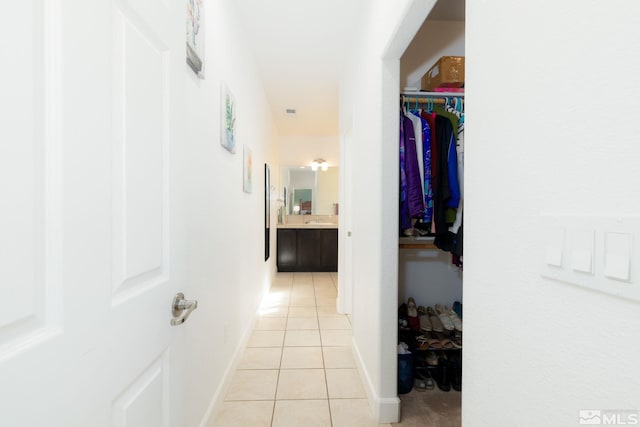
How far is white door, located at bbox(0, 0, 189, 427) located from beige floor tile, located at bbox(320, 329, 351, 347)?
6.56 feet

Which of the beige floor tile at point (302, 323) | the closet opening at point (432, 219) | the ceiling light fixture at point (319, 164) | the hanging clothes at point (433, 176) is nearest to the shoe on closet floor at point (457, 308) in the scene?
the closet opening at point (432, 219)

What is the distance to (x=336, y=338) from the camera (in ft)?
8.94

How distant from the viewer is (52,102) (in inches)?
17.6

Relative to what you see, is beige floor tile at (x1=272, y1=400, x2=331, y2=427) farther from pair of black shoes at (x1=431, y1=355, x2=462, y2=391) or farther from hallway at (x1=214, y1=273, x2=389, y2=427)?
pair of black shoes at (x1=431, y1=355, x2=462, y2=391)

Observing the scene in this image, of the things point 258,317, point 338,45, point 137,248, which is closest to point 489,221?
point 137,248

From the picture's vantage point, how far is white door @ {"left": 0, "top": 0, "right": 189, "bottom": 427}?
40 cm

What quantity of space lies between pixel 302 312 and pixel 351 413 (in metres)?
1.69

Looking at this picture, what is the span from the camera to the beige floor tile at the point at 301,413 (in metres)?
1.65

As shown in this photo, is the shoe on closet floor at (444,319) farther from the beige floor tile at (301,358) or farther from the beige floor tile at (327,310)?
the beige floor tile at (327,310)

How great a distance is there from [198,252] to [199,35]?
1.06 m

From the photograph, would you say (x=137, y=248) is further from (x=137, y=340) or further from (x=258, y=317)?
(x=258, y=317)

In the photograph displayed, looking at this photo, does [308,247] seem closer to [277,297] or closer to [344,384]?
[277,297]

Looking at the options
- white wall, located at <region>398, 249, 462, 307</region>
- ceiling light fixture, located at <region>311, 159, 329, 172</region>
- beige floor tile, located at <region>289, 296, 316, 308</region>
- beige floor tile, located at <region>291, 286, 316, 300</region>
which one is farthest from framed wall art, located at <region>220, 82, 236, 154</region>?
ceiling light fixture, located at <region>311, 159, 329, 172</region>

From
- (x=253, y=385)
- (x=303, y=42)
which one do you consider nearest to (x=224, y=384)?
(x=253, y=385)
